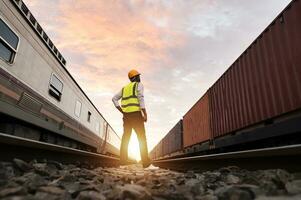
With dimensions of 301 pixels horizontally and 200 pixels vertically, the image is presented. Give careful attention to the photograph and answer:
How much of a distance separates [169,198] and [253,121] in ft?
19.5

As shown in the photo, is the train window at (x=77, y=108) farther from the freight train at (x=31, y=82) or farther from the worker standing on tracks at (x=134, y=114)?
the worker standing on tracks at (x=134, y=114)

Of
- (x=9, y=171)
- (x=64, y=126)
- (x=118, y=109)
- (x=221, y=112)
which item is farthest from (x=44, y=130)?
(x=221, y=112)

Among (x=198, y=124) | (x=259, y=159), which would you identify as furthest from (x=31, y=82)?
(x=198, y=124)

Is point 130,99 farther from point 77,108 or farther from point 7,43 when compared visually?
point 77,108

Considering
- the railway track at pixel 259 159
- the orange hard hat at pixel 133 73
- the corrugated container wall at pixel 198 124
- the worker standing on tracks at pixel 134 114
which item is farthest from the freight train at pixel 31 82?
the corrugated container wall at pixel 198 124

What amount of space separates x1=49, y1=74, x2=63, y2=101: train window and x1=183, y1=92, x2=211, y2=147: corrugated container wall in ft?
21.2

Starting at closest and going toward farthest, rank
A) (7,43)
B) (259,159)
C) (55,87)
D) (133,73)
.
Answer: (259,159), (7,43), (133,73), (55,87)

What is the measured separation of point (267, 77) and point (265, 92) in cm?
40

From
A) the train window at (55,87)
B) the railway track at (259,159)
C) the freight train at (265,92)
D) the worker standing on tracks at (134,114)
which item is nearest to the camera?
the railway track at (259,159)

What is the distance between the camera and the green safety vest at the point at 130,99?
6543mm

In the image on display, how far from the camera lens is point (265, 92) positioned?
6.94 meters

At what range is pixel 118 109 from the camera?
682 cm

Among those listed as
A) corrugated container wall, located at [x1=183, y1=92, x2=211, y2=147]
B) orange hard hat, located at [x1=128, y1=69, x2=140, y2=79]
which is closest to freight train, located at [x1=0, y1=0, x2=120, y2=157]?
orange hard hat, located at [x1=128, y1=69, x2=140, y2=79]

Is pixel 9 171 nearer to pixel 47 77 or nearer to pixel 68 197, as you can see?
pixel 68 197
